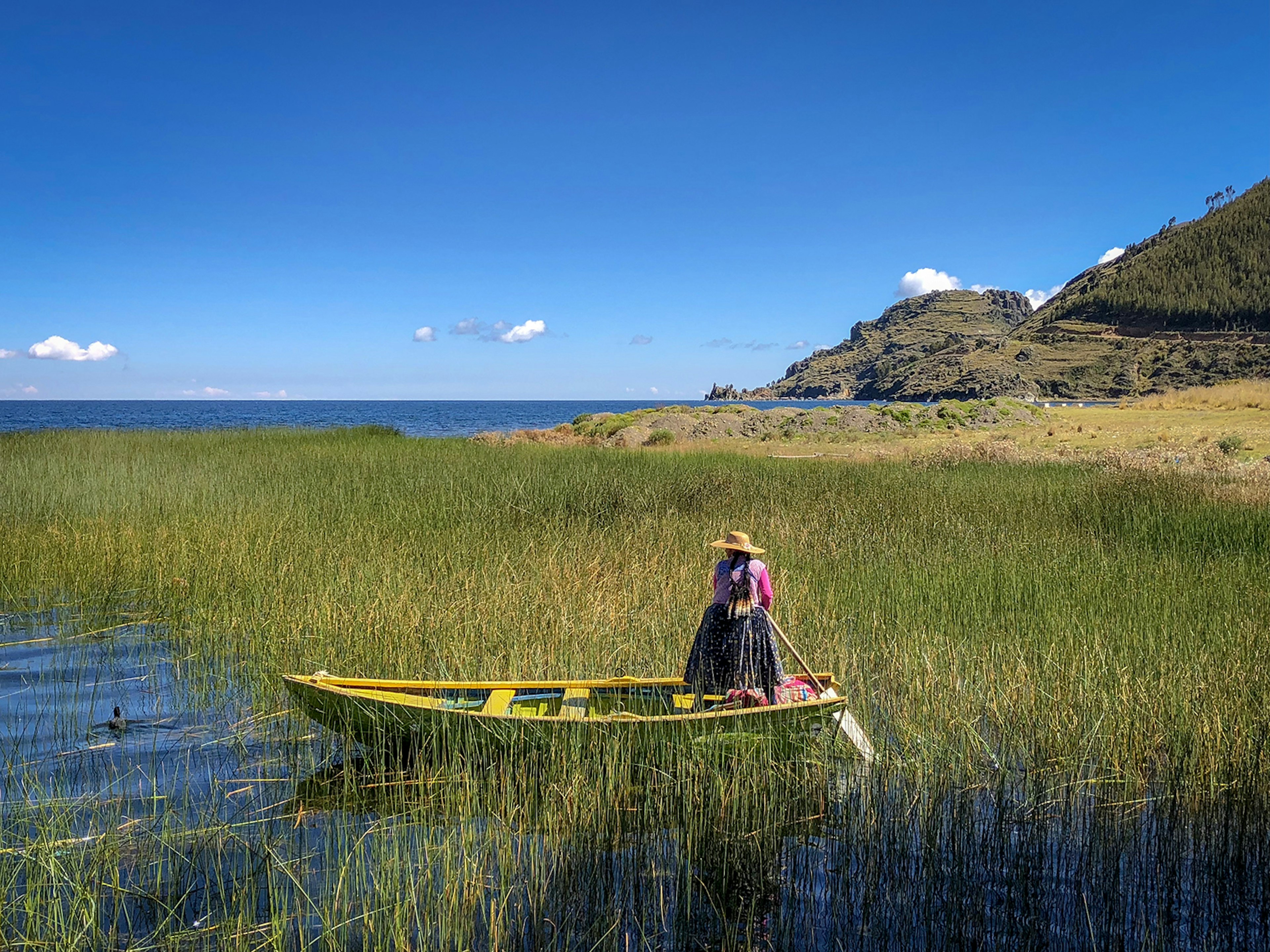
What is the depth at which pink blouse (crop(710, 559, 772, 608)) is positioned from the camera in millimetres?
5465

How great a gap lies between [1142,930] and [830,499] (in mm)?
10163

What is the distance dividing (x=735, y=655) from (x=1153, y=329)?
294 feet

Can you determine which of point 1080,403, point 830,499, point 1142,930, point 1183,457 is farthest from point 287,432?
point 1080,403

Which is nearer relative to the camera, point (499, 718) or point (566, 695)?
point (499, 718)

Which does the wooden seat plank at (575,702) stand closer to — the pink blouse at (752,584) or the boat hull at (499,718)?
the boat hull at (499,718)

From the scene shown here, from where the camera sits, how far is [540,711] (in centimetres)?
571

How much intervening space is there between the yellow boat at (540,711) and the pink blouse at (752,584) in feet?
2.19

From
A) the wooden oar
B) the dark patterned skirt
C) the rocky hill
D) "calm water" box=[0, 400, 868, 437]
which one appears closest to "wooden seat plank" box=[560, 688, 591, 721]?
the dark patterned skirt

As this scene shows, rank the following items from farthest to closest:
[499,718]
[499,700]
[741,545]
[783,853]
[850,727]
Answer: [499,700], [741,545], [850,727], [499,718], [783,853]

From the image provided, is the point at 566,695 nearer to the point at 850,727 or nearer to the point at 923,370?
the point at 850,727

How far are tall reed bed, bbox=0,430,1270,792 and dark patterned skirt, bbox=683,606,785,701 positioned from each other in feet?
2.84

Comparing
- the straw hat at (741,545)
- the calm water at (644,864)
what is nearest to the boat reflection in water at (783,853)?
the calm water at (644,864)

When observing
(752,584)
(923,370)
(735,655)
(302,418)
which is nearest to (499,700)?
(735,655)

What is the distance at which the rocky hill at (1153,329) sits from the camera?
65875mm
